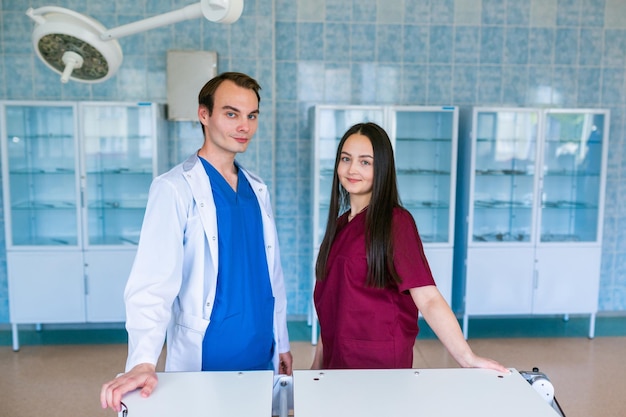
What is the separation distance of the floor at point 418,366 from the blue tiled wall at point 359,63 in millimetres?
923

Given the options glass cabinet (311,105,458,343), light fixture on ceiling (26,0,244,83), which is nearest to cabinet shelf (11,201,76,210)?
glass cabinet (311,105,458,343)

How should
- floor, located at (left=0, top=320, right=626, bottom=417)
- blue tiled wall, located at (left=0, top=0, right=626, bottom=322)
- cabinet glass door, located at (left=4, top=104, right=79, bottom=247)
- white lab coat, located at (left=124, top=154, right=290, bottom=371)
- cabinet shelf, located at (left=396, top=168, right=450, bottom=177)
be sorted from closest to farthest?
white lab coat, located at (left=124, top=154, right=290, bottom=371)
floor, located at (left=0, top=320, right=626, bottom=417)
cabinet glass door, located at (left=4, top=104, right=79, bottom=247)
blue tiled wall, located at (left=0, top=0, right=626, bottom=322)
cabinet shelf, located at (left=396, top=168, right=450, bottom=177)

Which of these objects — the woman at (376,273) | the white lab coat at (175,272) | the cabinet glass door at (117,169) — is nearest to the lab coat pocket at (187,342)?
the white lab coat at (175,272)

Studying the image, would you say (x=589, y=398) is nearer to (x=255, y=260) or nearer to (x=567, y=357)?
(x=567, y=357)

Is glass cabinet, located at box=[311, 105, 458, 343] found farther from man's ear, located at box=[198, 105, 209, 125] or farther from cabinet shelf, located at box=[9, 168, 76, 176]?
man's ear, located at box=[198, 105, 209, 125]

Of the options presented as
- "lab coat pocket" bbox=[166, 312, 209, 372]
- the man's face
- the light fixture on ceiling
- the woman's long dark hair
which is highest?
the light fixture on ceiling

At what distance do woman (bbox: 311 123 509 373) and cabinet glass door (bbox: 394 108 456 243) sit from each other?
2.50 meters

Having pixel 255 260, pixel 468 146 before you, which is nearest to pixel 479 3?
pixel 468 146

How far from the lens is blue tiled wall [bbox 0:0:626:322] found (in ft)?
12.6

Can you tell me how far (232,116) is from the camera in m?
1.54

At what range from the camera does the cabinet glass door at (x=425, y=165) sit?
4.06 m

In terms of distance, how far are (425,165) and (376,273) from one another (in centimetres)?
281

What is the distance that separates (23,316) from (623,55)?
4.99 meters

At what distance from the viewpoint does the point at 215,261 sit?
59.8 inches
